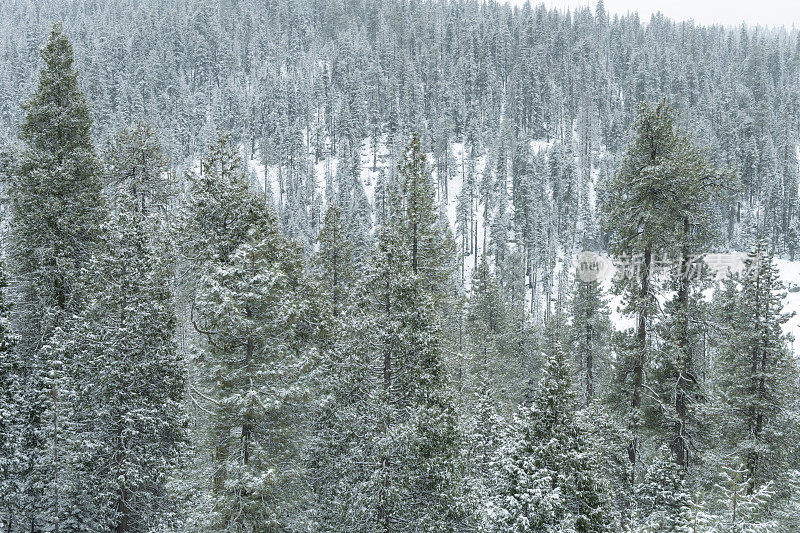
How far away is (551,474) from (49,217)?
17.7 meters

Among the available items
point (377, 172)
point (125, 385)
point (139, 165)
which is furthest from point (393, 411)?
point (377, 172)

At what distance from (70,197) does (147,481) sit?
32.5ft

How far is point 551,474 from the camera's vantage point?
12.1 m

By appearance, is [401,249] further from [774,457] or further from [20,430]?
[774,457]

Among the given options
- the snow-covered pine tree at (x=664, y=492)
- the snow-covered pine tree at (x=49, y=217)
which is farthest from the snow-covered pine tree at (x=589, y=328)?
the snow-covered pine tree at (x=49, y=217)

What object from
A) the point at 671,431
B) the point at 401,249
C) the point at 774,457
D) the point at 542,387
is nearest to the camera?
the point at 542,387

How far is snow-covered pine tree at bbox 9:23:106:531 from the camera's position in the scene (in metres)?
16.5

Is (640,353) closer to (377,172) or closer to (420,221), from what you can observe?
(420,221)

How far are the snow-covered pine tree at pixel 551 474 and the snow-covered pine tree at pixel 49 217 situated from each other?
13.8 metres

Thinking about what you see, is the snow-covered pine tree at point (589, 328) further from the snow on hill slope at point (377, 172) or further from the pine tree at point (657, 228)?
the snow on hill slope at point (377, 172)

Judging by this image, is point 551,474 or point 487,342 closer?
point 551,474

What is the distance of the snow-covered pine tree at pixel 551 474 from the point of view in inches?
455

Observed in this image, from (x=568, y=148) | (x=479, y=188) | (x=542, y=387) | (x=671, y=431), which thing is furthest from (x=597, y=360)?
(x=568, y=148)

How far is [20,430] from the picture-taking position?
14.8 m
